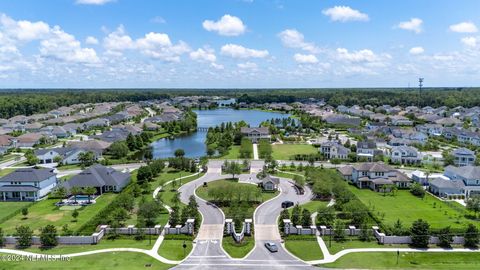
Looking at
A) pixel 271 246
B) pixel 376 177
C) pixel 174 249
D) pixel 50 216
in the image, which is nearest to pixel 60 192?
pixel 50 216

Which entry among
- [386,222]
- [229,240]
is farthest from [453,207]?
[229,240]

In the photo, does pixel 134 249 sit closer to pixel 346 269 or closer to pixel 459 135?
pixel 346 269

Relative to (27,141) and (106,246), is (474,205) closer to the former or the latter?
(106,246)

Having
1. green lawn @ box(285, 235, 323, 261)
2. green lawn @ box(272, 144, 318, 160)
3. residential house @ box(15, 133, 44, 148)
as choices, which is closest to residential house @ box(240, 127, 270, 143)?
green lawn @ box(272, 144, 318, 160)

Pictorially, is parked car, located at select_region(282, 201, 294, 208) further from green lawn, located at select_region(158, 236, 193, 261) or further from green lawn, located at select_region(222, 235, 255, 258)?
green lawn, located at select_region(158, 236, 193, 261)

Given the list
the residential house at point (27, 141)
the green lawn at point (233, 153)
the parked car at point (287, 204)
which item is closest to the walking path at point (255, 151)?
the green lawn at point (233, 153)
